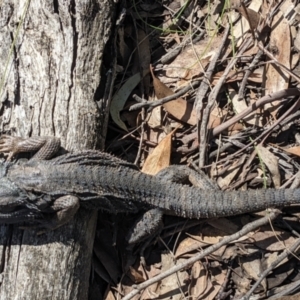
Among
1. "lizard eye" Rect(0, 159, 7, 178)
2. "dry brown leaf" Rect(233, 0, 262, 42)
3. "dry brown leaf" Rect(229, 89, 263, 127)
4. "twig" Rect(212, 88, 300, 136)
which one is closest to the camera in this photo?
"lizard eye" Rect(0, 159, 7, 178)

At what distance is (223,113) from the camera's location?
4.97 meters

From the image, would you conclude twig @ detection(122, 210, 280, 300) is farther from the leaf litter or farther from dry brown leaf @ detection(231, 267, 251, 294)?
dry brown leaf @ detection(231, 267, 251, 294)

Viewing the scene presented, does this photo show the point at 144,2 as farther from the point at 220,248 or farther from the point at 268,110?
the point at 220,248

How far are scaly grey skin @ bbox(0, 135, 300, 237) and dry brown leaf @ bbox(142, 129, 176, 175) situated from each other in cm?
21

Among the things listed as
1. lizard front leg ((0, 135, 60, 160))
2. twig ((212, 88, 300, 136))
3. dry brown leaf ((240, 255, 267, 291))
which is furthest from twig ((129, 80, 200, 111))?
dry brown leaf ((240, 255, 267, 291))

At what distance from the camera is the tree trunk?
4.29 m

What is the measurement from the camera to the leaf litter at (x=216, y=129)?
4.59 metres

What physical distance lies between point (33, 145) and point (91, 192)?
0.58 m

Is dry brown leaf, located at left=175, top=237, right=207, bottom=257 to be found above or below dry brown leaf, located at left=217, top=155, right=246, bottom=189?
below

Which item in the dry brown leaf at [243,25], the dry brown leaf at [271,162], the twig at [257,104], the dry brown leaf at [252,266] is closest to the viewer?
the dry brown leaf at [252,266]

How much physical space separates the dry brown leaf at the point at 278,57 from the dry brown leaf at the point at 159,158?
2.96 ft

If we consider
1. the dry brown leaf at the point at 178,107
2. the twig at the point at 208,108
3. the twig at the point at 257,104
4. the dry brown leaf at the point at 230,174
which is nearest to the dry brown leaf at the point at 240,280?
the dry brown leaf at the point at 230,174

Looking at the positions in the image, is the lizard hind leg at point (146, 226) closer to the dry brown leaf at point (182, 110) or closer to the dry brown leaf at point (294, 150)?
the dry brown leaf at point (182, 110)

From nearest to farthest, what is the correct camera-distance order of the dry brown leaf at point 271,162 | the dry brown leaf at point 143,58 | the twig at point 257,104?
1. the dry brown leaf at point 271,162
2. the twig at point 257,104
3. the dry brown leaf at point 143,58
